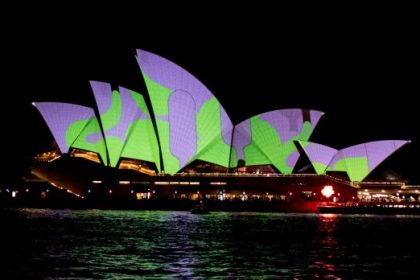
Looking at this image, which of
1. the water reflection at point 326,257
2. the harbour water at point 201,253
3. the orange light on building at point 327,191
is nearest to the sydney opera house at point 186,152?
the orange light on building at point 327,191

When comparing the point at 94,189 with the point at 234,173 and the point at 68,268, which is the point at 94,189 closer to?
the point at 234,173

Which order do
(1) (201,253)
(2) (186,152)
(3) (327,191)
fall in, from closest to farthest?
(1) (201,253) < (2) (186,152) < (3) (327,191)

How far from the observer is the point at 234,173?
2377 inches

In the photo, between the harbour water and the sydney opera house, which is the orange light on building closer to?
the sydney opera house

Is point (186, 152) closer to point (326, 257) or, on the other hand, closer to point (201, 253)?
point (201, 253)

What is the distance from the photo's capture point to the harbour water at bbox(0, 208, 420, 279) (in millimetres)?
17172

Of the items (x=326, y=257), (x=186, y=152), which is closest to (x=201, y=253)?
(x=326, y=257)

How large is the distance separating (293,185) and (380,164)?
10985mm

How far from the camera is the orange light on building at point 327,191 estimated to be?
5997cm

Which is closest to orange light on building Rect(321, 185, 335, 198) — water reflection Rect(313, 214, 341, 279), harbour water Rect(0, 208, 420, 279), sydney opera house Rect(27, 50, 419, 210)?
sydney opera house Rect(27, 50, 419, 210)

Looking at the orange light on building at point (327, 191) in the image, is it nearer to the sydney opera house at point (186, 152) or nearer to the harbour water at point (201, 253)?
the sydney opera house at point (186, 152)

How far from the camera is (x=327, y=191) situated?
60281 mm

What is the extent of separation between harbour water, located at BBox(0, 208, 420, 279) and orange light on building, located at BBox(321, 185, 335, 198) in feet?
90.4

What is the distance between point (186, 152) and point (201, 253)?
3296 cm
